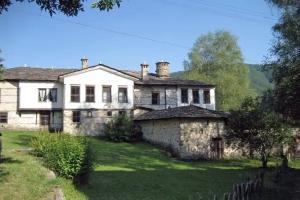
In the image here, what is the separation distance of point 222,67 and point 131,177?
45.8 m

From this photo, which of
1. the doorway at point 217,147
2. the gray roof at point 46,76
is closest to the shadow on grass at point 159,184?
the doorway at point 217,147

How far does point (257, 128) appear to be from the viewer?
34156 mm

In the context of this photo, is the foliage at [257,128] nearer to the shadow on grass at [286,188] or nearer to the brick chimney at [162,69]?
the shadow on grass at [286,188]

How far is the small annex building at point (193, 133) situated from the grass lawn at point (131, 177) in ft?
6.43

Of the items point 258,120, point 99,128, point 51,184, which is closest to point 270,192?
point 51,184

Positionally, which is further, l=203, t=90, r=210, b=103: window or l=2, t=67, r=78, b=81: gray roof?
l=203, t=90, r=210, b=103: window

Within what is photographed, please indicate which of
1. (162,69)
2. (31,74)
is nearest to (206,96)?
(162,69)

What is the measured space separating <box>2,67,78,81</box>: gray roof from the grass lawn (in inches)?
481

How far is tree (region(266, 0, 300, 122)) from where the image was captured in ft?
81.2

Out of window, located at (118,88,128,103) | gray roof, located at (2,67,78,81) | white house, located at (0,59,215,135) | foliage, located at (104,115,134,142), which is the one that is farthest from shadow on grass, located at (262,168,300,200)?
gray roof, located at (2,67,78,81)

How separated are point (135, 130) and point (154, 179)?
21181mm

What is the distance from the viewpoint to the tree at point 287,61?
2475 cm

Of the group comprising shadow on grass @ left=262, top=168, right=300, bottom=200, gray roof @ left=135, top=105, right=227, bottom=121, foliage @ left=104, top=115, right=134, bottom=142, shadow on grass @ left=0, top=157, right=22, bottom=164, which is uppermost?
gray roof @ left=135, top=105, right=227, bottom=121

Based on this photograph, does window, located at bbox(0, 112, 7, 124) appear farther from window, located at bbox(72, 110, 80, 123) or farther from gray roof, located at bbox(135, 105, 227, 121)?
gray roof, located at bbox(135, 105, 227, 121)
